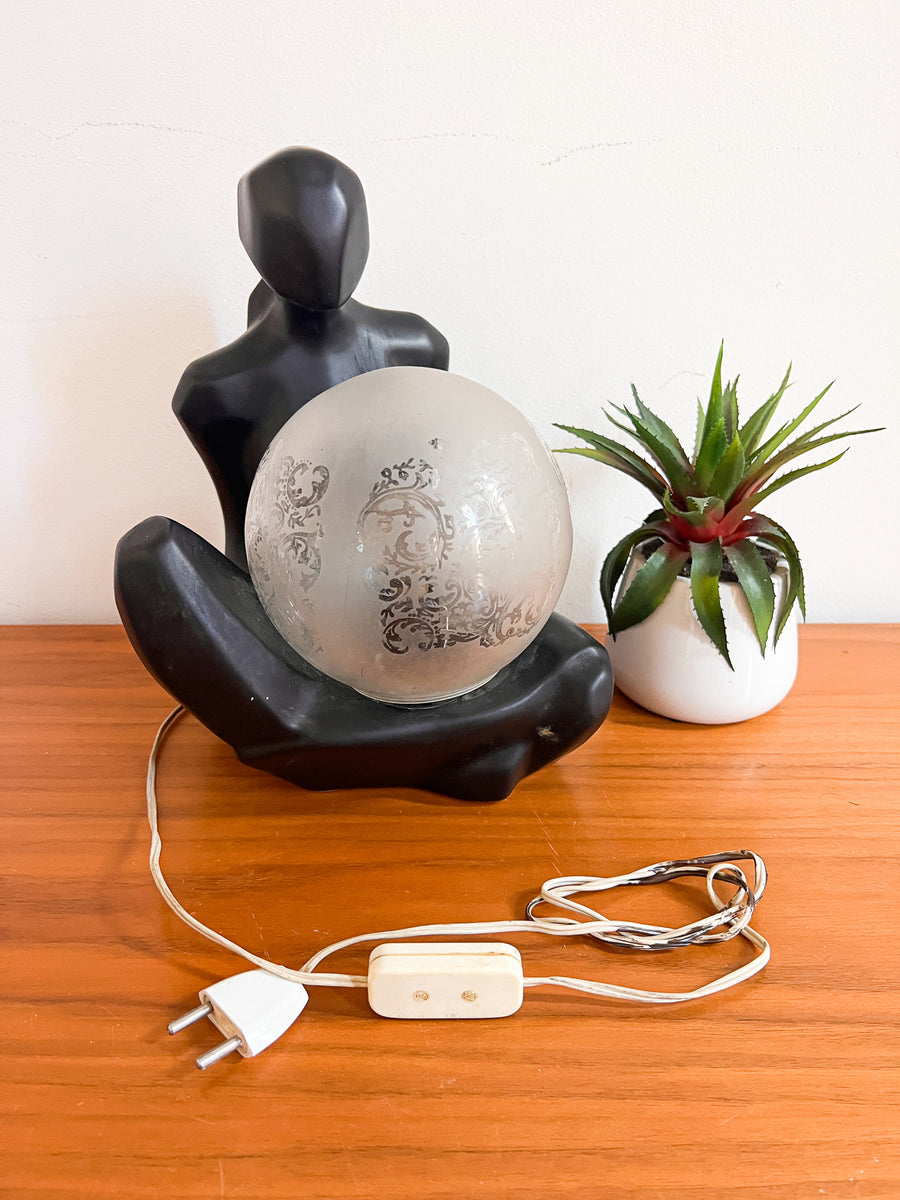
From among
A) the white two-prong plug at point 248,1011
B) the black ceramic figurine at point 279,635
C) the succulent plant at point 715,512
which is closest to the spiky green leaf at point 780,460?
the succulent plant at point 715,512

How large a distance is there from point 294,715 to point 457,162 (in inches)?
19.1

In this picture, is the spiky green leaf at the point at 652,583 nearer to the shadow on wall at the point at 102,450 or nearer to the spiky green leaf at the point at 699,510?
the spiky green leaf at the point at 699,510

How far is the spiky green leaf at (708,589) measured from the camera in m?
0.66

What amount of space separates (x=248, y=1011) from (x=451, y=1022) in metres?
0.10

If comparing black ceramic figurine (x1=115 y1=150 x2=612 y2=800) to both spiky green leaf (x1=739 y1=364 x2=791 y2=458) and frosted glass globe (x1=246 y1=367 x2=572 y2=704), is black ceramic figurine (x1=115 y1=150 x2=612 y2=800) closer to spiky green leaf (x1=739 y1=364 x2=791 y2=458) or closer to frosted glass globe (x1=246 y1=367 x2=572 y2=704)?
frosted glass globe (x1=246 y1=367 x2=572 y2=704)

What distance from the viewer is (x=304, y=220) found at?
0.55 meters

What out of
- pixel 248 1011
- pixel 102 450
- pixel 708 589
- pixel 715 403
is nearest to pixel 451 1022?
pixel 248 1011

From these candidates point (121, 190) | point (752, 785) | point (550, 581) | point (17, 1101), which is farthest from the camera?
point (121, 190)

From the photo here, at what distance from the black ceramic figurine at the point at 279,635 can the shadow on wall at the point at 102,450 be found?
19 centimetres

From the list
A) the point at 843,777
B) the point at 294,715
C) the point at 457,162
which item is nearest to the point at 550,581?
the point at 294,715

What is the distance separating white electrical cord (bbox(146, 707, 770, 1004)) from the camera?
0.47 m

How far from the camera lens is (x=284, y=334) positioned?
2.02 ft

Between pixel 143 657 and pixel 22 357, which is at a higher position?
pixel 22 357

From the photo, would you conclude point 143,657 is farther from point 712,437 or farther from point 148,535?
point 712,437
